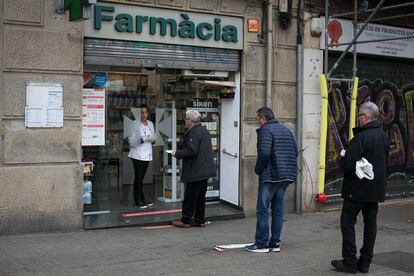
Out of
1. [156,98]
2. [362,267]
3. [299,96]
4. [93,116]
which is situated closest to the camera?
[362,267]

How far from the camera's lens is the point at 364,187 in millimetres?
6285

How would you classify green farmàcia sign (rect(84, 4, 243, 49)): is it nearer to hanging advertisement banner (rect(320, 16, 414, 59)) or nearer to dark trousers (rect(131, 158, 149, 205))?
hanging advertisement banner (rect(320, 16, 414, 59))

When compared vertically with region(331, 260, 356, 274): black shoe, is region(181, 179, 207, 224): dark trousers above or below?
above

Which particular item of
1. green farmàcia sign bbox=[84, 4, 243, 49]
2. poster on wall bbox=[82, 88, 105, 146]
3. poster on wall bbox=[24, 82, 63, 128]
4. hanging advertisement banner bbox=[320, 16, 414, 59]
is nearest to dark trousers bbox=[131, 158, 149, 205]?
poster on wall bbox=[82, 88, 105, 146]

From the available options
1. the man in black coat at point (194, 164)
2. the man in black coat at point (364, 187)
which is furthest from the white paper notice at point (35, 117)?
the man in black coat at point (364, 187)

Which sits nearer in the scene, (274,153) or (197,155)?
(274,153)

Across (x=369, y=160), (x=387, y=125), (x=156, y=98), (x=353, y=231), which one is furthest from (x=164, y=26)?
(x=387, y=125)

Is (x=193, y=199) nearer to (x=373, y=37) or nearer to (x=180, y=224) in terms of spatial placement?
(x=180, y=224)

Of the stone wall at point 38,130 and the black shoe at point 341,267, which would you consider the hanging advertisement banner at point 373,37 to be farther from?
the black shoe at point 341,267

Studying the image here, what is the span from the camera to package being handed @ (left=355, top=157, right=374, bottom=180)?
20.5 ft

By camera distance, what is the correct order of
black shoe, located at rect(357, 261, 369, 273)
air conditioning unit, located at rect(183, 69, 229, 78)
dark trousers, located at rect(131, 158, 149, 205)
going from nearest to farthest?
black shoe, located at rect(357, 261, 369, 273) < air conditioning unit, located at rect(183, 69, 229, 78) < dark trousers, located at rect(131, 158, 149, 205)

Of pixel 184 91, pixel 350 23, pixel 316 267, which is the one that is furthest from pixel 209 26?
pixel 316 267

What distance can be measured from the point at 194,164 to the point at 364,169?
9.91 feet

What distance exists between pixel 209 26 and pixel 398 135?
503 cm
